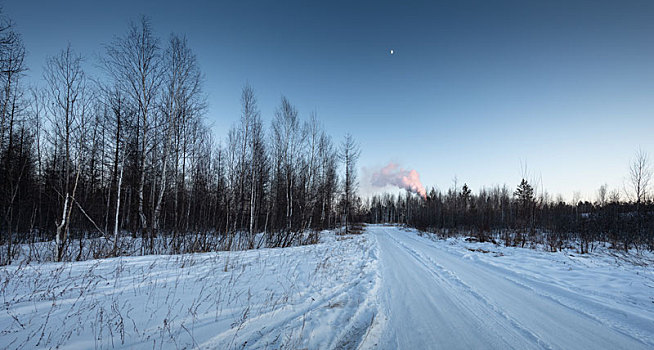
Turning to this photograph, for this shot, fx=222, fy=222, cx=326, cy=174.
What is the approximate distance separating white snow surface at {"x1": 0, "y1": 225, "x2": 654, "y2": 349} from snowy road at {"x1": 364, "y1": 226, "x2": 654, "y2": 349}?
0.07 feet

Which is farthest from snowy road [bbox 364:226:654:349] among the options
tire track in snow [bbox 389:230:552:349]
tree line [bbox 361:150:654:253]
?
tree line [bbox 361:150:654:253]

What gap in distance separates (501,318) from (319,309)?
291 cm

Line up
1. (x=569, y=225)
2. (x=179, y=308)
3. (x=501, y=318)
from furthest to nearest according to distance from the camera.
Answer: (x=569, y=225)
(x=179, y=308)
(x=501, y=318)

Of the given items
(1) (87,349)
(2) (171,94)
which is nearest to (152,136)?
(2) (171,94)

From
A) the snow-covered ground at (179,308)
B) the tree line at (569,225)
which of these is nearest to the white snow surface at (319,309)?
the snow-covered ground at (179,308)

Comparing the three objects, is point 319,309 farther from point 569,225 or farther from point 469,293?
point 569,225

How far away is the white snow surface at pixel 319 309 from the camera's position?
2.83 metres

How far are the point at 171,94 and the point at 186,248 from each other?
9004 millimetres

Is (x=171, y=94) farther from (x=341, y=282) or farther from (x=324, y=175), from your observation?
(x=324, y=175)

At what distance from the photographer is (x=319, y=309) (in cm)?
387

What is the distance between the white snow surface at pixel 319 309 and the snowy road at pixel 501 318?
2 centimetres

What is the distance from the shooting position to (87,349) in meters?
2.53

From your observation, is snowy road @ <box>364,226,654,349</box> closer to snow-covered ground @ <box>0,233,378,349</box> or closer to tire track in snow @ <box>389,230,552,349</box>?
tire track in snow @ <box>389,230,552,349</box>

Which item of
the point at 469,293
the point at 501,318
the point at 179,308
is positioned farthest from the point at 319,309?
the point at 469,293
